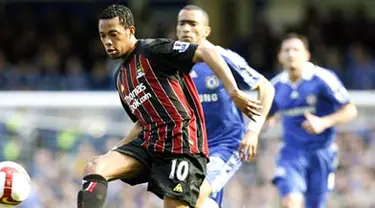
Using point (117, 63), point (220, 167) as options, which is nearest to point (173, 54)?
point (220, 167)

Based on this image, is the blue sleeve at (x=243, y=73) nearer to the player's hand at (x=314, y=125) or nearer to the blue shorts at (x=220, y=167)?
the blue shorts at (x=220, y=167)

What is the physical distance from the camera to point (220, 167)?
9727mm

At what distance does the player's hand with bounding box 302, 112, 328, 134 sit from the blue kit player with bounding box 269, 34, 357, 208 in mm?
619

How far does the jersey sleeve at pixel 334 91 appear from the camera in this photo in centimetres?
1156

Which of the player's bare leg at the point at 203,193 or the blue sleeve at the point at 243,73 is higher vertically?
the blue sleeve at the point at 243,73

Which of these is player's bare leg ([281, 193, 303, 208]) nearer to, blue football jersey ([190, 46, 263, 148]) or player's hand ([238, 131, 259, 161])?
blue football jersey ([190, 46, 263, 148])

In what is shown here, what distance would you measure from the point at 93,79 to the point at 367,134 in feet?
22.4

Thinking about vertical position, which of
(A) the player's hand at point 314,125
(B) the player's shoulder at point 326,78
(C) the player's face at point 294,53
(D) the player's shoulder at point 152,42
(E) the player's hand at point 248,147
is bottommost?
(E) the player's hand at point 248,147

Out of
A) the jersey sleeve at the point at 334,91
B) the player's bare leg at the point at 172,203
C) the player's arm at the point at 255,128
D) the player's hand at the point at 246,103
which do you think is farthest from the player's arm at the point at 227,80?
the jersey sleeve at the point at 334,91

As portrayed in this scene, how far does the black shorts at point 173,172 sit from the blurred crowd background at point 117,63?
612 cm

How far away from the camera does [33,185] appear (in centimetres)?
1483

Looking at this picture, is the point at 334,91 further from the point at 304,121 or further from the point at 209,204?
the point at 209,204

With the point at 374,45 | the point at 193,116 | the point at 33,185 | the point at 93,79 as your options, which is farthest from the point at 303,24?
the point at 193,116

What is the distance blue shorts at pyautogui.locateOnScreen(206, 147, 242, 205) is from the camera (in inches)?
376
